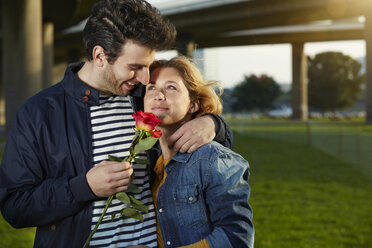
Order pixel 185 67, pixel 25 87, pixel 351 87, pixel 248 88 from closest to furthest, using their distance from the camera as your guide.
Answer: pixel 185 67 < pixel 248 88 < pixel 25 87 < pixel 351 87

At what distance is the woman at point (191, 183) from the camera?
6.49 feet

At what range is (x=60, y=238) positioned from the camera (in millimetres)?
2062

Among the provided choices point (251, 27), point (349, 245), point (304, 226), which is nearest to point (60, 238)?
point (349, 245)

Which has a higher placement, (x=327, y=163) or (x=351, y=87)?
(x=351, y=87)

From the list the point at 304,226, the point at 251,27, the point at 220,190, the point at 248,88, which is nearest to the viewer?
the point at 220,190

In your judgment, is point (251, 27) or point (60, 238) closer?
point (60, 238)

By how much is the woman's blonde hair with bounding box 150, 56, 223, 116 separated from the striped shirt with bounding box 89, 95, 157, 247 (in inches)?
13.3

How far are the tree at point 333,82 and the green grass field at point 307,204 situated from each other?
3719 centimetres

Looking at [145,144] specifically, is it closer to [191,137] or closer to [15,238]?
[191,137]

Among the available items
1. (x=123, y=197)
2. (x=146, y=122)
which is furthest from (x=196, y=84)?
(x=123, y=197)

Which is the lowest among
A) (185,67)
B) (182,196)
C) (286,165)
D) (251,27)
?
(286,165)

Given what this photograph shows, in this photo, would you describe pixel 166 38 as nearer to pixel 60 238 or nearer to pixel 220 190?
pixel 220 190

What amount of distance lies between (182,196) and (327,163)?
11825mm

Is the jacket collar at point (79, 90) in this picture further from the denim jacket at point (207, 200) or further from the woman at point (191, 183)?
the denim jacket at point (207, 200)
